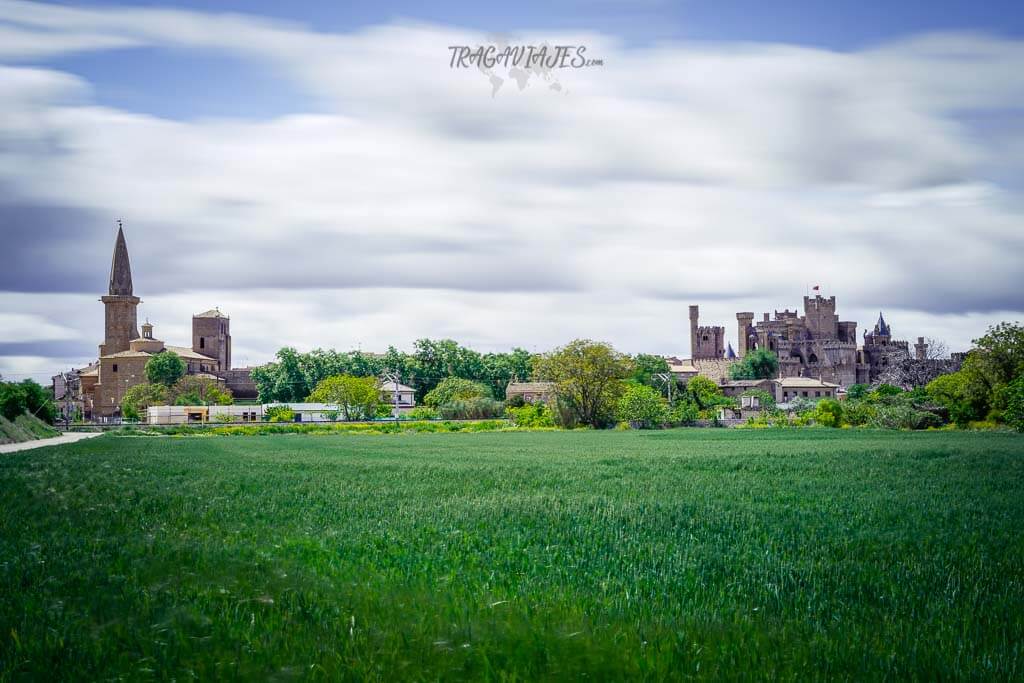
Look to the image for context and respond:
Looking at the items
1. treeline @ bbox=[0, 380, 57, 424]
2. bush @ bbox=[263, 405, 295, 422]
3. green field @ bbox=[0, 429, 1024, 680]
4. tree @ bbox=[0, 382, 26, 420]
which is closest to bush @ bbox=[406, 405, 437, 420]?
bush @ bbox=[263, 405, 295, 422]

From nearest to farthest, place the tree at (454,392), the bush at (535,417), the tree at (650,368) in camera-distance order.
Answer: the bush at (535,417) < the tree at (454,392) < the tree at (650,368)

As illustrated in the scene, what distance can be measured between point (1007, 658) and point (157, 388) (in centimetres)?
14247

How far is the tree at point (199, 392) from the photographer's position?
14038 cm

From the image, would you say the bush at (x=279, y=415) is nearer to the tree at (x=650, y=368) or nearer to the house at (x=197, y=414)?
the house at (x=197, y=414)

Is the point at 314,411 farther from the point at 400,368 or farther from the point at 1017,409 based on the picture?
the point at 1017,409

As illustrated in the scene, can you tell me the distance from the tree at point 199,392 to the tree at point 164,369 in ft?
5.85

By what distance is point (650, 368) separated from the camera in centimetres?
14700

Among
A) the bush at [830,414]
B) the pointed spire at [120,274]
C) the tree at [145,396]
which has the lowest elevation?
the bush at [830,414]

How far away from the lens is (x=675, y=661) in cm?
758

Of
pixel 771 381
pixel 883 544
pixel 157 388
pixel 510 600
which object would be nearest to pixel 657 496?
pixel 883 544

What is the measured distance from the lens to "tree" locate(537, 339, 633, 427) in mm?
81312

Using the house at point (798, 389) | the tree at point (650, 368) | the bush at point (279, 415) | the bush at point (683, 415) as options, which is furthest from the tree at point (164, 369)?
the house at point (798, 389)

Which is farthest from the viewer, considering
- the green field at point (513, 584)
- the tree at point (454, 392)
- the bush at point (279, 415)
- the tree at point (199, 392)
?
the tree at point (199, 392)

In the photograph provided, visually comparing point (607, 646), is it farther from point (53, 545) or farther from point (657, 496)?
point (657, 496)
